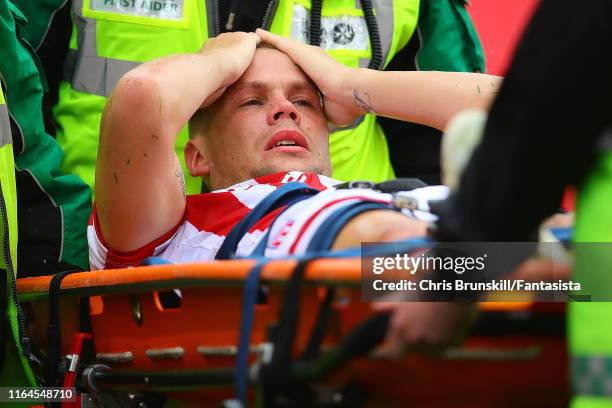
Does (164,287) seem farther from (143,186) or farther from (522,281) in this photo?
(522,281)

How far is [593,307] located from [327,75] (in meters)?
1.28

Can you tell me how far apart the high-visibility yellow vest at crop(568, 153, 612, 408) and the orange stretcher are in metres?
0.10

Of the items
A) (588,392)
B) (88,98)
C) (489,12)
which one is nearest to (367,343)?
(588,392)

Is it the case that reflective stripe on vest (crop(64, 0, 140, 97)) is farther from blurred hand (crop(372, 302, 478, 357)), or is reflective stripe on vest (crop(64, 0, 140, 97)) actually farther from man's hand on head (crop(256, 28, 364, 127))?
blurred hand (crop(372, 302, 478, 357))

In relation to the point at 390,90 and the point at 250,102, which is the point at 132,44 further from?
the point at 390,90

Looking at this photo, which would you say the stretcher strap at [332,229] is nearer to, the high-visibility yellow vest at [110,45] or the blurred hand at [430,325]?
the blurred hand at [430,325]

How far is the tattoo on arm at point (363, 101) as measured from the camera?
6.76 feet

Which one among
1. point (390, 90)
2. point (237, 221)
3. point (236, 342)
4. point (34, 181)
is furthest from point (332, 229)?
point (34, 181)

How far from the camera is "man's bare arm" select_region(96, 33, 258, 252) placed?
1.64 metres

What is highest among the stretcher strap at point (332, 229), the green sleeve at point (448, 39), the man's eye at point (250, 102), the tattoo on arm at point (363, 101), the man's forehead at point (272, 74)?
the green sleeve at point (448, 39)

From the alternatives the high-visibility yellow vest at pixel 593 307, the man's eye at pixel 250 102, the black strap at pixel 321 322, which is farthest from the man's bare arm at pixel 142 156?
the high-visibility yellow vest at pixel 593 307

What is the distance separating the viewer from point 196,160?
2123 mm

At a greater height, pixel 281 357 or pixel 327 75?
pixel 327 75

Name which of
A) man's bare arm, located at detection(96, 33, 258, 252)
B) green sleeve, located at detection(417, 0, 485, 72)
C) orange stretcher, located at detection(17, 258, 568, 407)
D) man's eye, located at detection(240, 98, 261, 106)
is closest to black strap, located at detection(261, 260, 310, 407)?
orange stretcher, located at detection(17, 258, 568, 407)
